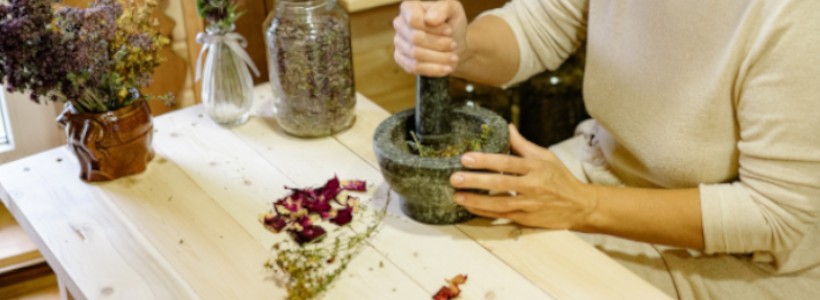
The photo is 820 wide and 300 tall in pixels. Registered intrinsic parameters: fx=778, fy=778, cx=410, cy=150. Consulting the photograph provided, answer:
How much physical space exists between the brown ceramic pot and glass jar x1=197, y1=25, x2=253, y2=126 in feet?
0.57

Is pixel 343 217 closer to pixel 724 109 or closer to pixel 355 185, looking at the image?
pixel 355 185

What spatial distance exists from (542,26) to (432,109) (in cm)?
51

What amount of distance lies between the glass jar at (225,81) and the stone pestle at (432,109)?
443 mm

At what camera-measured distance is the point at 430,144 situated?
4.30 ft

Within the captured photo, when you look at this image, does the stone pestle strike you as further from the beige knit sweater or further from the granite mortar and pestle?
the beige knit sweater

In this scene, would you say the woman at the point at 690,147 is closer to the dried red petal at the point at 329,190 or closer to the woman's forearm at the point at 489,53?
the woman's forearm at the point at 489,53

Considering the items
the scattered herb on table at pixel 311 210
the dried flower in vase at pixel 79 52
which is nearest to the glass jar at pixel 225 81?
the dried flower in vase at pixel 79 52

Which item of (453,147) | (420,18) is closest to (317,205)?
(453,147)

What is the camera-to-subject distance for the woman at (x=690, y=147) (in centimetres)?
118

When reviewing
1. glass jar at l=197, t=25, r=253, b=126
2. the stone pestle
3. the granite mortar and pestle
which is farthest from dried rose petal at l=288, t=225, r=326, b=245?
glass jar at l=197, t=25, r=253, b=126

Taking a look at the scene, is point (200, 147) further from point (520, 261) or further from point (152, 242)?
point (520, 261)

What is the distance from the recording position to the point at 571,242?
1201mm

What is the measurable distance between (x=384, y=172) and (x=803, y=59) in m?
0.64

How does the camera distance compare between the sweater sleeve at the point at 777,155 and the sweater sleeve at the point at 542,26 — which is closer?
the sweater sleeve at the point at 777,155
